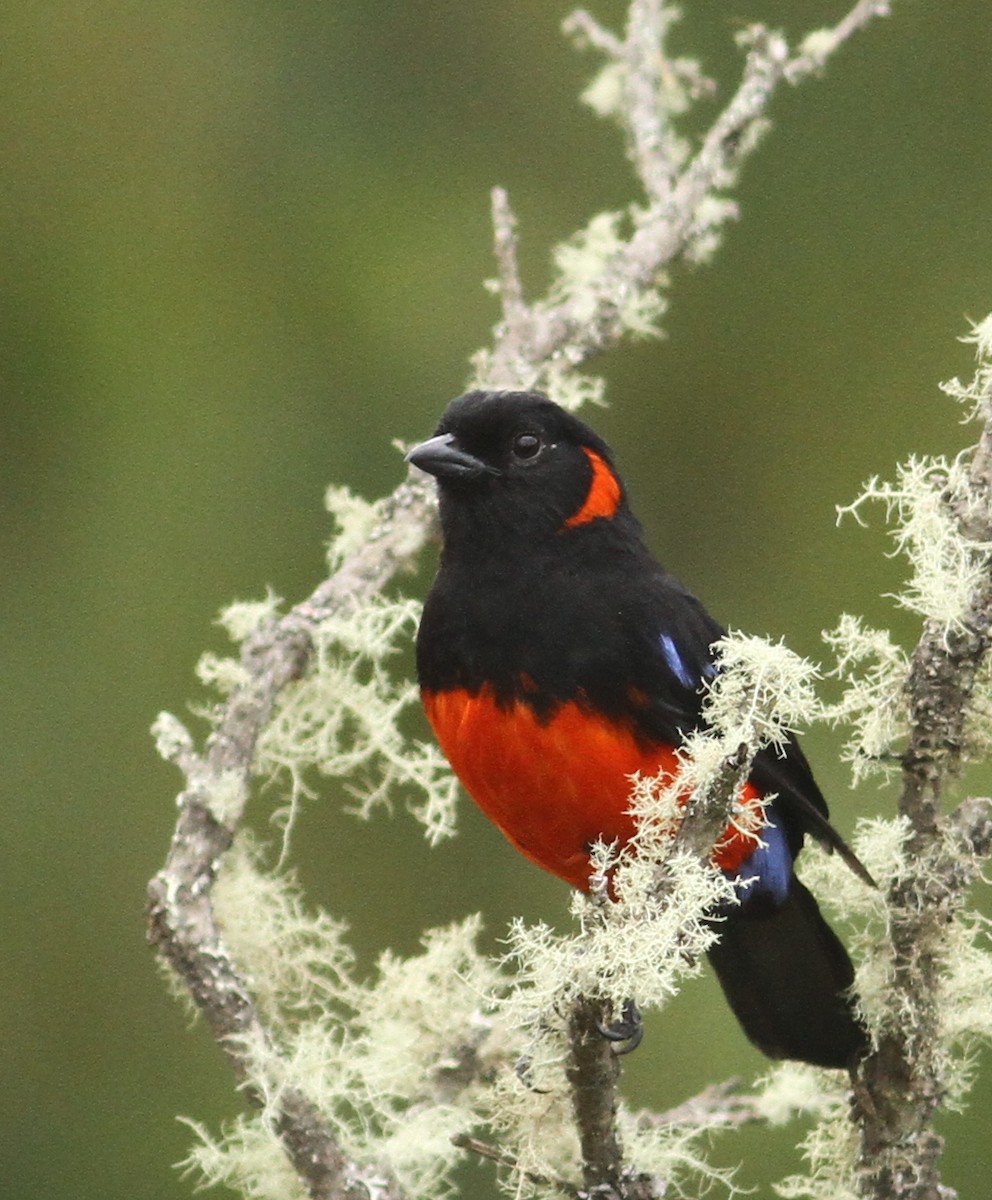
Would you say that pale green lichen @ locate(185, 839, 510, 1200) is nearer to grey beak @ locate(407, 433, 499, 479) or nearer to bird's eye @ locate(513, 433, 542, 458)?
grey beak @ locate(407, 433, 499, 479)

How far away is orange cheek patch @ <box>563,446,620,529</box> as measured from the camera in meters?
3.30

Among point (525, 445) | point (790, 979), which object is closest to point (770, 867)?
point (790, 979)

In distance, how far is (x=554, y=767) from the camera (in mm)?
3031

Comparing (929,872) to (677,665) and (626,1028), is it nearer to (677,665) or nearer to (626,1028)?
(626,1028)

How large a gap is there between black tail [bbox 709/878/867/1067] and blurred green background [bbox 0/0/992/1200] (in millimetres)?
1780

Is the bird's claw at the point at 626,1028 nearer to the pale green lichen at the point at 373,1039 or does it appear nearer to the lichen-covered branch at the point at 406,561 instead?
the lichen-covered branch at the point at 406,561

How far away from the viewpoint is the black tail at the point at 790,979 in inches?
117

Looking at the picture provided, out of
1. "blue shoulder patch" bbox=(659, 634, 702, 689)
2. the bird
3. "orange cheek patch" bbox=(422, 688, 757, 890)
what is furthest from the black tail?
"blue shoulder patch" bbox=(659, 634, 702, 689)

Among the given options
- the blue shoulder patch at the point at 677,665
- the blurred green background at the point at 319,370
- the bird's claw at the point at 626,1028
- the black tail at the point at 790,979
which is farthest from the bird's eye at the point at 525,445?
the blurred green background at the point at 319,370

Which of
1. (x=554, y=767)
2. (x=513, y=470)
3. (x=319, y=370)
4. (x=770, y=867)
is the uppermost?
(x=319, y=370)

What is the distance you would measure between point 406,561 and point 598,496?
0.34m

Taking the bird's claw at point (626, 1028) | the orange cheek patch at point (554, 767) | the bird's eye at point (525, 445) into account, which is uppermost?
the bird's eye at point (525, 445)

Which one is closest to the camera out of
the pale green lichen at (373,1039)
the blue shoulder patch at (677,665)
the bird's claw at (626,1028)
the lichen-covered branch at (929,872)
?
the bird's claw at (626,1028)

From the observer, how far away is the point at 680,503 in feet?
18.9
